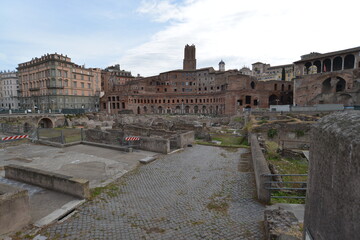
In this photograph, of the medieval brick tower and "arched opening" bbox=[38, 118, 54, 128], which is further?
the medieval brick tower

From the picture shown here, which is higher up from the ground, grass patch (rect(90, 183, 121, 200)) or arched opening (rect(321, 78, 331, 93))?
arched opening (rect(321, 78, 331, 93))

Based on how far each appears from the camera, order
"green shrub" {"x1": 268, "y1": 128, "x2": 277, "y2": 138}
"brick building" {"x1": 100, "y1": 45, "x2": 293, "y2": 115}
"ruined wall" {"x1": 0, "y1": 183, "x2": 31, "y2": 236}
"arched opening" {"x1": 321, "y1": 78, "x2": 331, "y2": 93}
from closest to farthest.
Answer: "ruined wall" {"x1": 0, "y1": 183, "x2": 31, "y2": 236} < "green shrub" {"x1": 268, "y1": 128, "x2": 277, "y2": 138} < "arched opening" {"x1": 321, "y1": 78, "x2": 331, "y2": 93} < "brick building" {"x1": 100, "y1": 45, "x2": 293, "y2": 115}

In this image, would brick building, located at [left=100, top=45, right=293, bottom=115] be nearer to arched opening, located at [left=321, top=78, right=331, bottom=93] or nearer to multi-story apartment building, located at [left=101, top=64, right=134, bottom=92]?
multi-story apartment building, located at [left=101, top=64, right=134, bottom=92]

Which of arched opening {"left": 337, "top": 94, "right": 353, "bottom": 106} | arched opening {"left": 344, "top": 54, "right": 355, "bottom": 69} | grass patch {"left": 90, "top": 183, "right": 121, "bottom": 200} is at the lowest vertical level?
grass patch {"left": 90, "top": 183, "right": 121, "bottom": 200}

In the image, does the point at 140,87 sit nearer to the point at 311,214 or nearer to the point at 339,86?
the point at 339,86

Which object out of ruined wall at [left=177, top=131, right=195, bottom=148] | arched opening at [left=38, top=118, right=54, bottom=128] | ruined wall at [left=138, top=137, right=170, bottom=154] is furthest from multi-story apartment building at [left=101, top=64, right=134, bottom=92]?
ruined wall at [left=138, top=137, right=170, bottom=154]

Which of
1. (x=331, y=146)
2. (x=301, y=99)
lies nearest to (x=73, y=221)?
(x=331, y=146)

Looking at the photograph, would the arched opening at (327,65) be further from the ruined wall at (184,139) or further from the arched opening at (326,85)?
the ruined wall at (184,139)

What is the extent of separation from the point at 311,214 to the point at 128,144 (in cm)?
1265

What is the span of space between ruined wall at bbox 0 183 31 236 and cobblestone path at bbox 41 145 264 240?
0.74 metres

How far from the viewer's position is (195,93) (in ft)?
230

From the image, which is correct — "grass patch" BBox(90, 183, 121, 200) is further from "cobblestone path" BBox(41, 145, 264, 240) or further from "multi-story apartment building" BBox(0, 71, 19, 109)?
"multi-story apartment building" BBox(0, 71, 19, 109)

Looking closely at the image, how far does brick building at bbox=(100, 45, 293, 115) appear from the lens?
57906 mm

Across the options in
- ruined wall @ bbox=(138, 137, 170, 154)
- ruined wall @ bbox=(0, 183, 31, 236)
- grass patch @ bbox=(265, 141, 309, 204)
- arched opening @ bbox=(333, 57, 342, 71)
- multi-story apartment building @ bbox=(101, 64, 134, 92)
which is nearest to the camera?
ruined wall @ bbox=(0, 183, 31, 236)
